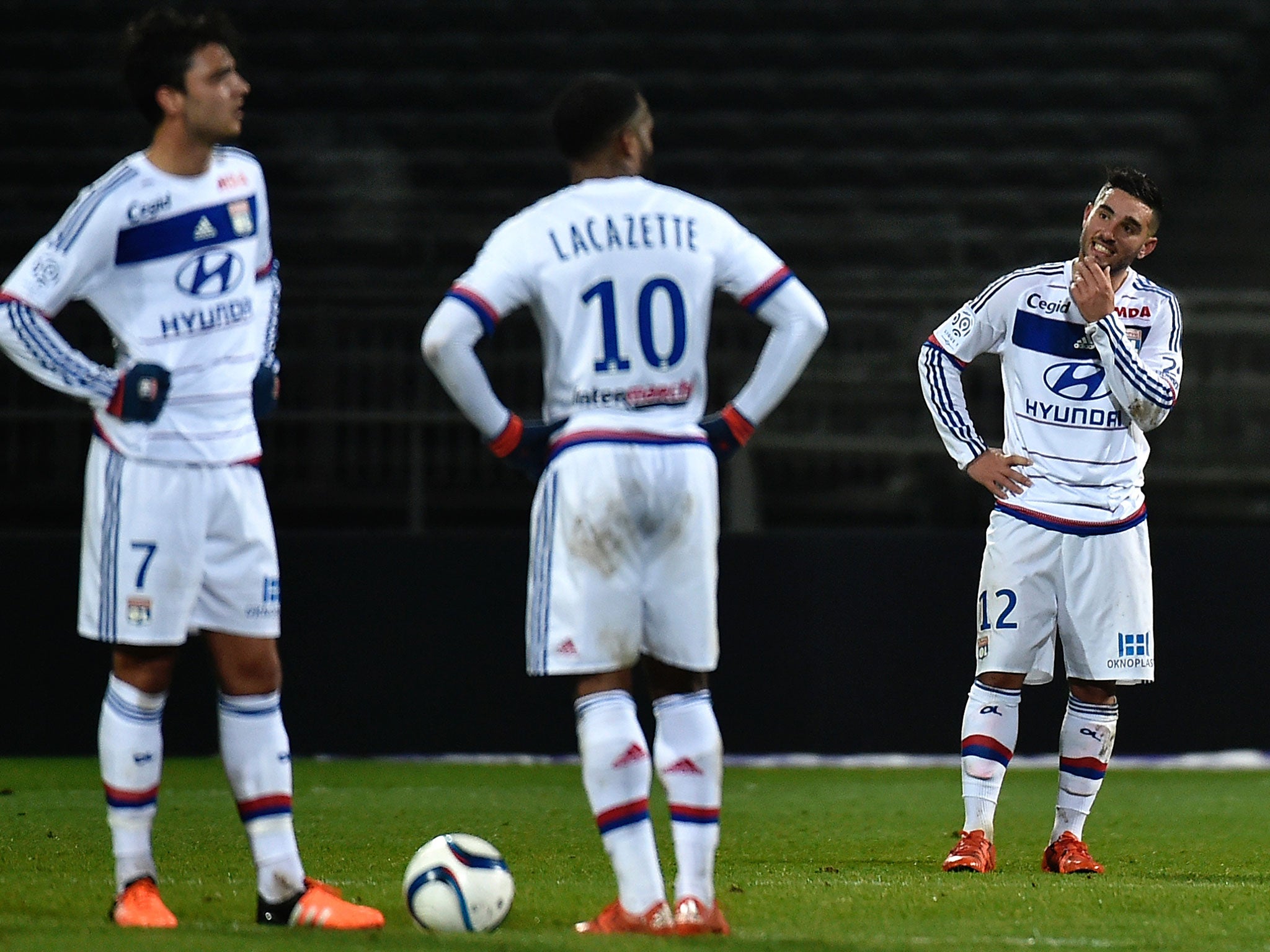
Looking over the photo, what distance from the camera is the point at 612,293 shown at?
3438mm

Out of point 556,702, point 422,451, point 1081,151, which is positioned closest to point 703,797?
point 556,702

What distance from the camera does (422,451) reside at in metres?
9.08

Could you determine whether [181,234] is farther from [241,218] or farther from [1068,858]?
[1068,858]

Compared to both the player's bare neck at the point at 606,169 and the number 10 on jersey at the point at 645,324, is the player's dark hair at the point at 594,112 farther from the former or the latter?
the number 10 on jersey at the point at 645,324

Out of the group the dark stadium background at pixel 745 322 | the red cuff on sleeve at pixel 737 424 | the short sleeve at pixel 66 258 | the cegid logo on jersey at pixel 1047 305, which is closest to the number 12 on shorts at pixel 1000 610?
the cegid logo on jersey at pixel 1047 305

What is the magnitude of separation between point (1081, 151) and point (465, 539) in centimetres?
628

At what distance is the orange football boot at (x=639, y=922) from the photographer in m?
3.39

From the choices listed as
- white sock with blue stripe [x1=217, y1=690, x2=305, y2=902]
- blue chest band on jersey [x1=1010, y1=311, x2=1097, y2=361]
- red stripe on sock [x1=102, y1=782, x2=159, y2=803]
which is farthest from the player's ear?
blue chest band on jersey [x1=1010, y1=311, x2=1097, y2=361]

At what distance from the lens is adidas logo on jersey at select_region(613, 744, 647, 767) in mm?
3426

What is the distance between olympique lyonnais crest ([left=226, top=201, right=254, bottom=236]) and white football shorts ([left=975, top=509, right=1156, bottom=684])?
2.35 metres

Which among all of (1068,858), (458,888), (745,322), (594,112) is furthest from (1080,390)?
(745,322)

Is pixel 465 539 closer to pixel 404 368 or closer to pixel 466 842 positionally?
pixel 404 368

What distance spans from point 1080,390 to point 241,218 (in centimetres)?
243

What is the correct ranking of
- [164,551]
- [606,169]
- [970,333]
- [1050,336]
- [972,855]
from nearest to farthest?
1. [606,169]
2. [164,551]
3. [972,855]
4. [1050,336]
5. [970,333]
